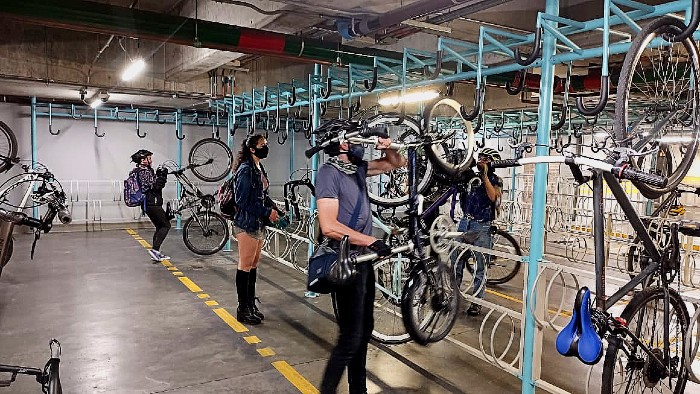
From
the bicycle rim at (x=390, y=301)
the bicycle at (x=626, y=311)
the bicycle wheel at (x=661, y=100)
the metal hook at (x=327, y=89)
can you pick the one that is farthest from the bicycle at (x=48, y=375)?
the metal hook at (x=327, y=89)

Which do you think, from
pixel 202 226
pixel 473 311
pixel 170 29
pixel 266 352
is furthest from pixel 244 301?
pixel 202 226

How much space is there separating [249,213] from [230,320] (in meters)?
1.11

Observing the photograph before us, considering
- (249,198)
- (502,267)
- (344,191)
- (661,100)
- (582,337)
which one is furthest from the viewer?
(502,267)

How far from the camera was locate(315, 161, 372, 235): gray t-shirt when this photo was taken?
2752 millimetres

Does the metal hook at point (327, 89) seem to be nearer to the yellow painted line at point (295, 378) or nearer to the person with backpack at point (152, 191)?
the yellow painted line at point (295, 378)

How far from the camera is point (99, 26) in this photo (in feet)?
13.7

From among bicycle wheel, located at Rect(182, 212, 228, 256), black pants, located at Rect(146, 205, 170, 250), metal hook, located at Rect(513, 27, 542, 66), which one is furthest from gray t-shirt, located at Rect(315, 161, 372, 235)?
bicycle wheel, located at Rect(182, 212, 228, 256)

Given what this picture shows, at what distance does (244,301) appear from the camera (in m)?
4.80

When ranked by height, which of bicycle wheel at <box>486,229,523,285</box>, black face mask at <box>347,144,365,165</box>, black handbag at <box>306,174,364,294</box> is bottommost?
bicycle wheel at <box>486,229,523,285</box>

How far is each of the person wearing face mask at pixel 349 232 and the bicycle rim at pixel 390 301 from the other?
1.27 m

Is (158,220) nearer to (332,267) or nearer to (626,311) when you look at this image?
(332,267)

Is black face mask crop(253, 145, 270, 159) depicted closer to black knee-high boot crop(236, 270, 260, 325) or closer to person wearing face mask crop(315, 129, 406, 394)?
black knee-high boot crop(236, 270, 260, 325)

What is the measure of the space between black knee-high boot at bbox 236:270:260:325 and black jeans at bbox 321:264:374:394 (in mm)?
2180

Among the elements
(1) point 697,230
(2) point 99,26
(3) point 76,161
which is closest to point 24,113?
(3) point 76,161
